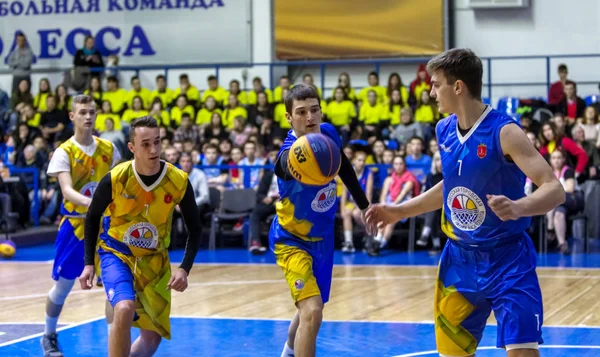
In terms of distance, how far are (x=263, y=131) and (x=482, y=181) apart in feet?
42.8

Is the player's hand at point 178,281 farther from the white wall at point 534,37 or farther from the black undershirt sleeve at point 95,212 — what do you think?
the white wall at point 534,37

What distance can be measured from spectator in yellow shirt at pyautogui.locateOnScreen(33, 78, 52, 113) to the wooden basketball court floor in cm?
718

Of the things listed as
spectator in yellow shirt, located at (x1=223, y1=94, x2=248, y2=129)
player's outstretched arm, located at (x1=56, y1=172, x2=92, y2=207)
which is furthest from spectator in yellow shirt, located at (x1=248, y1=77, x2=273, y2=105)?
player's outstretched arm, located at (x1=56, y1=172, x2=92, y2=207)

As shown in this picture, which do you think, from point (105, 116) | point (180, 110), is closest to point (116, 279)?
point (180, 110)

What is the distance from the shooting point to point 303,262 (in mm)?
6012

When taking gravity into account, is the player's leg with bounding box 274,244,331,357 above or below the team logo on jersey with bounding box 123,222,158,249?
below

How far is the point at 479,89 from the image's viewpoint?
460 cm

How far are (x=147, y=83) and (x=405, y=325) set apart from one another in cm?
1406

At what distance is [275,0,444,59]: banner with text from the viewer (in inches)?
767

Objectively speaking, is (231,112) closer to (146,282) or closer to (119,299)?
(146,282)

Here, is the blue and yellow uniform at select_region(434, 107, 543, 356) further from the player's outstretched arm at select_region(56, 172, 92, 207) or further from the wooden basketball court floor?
the player's outstretched arm at select_region(56, 172, 92, 207)

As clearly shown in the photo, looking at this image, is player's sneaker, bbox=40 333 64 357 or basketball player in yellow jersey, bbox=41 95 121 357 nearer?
player's sneaker, bbox=40 333 64 357

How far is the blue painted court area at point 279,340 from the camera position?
24.2 feet

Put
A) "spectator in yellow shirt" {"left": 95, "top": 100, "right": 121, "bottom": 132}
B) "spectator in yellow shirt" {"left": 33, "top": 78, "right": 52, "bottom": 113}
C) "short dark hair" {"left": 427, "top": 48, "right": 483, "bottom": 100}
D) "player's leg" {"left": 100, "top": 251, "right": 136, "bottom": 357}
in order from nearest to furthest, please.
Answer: "short dark hair" {"left": 427, "top": 48, "right": 483, "bottom": 100}, "player's leg" {"left": 100, "top": 251, "right": 136, "bottom": 357}, "spectator in yellow shirt" {"left": 95, "top": 100, "right": 121, "bottom": 132}, "spectator in yellow shirt" {"left": 33, "top": 78, "right": 52, "bottom": 113}
